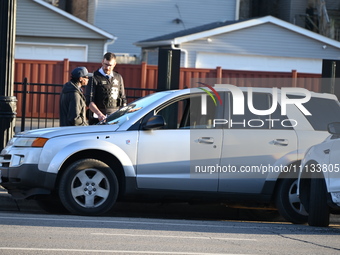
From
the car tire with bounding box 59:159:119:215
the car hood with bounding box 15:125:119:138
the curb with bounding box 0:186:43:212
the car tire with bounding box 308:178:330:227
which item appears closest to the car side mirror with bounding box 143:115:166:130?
the car hood with bounding box 15:125:119:138

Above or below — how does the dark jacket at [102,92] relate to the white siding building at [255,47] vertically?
below

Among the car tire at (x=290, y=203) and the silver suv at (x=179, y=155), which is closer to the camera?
the silver suv at (x=179, y=155)

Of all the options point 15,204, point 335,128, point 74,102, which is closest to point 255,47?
point 74,102

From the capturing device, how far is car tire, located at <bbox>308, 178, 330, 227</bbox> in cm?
941

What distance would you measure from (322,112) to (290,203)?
4.33 ft

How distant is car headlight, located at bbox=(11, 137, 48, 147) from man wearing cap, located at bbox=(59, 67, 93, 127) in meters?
1.09

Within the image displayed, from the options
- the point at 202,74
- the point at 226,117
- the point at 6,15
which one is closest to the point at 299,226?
the point at 226,117

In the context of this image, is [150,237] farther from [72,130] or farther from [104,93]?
[104,93]

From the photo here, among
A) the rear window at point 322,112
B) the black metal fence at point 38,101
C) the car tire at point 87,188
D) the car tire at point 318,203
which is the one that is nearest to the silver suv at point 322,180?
the car tire at point 318,203

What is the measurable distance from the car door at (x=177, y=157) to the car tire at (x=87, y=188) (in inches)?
15.5

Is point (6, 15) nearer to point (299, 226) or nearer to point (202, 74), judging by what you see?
point (299, 226)

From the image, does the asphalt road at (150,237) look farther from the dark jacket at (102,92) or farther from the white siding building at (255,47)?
the white siding building at (255,47)

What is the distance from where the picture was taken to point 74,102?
11055 millimetres

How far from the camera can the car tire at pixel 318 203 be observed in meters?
9.41
